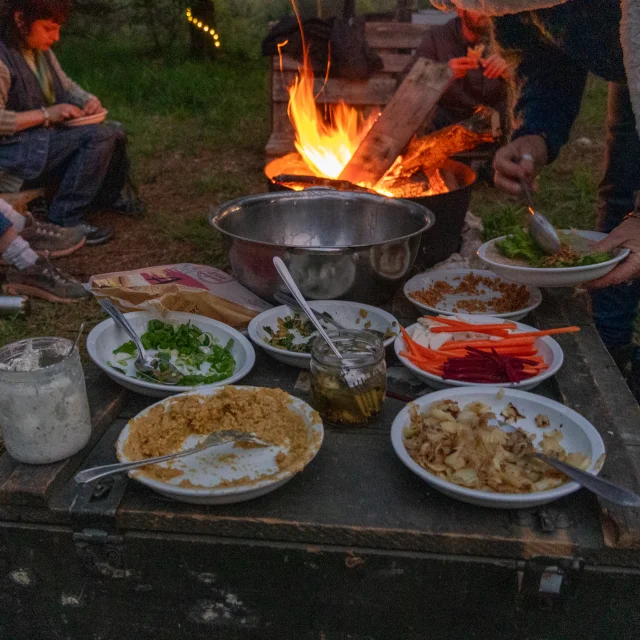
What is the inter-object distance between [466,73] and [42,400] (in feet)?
17.1

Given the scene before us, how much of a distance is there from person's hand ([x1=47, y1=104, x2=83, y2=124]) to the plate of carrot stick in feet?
12.6

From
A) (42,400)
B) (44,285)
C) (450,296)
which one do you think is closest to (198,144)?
(44,285)

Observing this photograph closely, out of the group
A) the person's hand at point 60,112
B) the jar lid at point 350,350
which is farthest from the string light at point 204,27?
the jar lid at point 350,350

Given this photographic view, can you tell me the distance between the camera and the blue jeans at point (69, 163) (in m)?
5.01

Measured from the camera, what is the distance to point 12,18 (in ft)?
15.9

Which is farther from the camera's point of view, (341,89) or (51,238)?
(341,89)

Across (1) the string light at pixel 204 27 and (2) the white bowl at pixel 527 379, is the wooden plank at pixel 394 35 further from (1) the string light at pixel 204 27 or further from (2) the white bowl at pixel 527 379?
(1) the string light at pixel 204 27

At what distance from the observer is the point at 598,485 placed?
1.52 m

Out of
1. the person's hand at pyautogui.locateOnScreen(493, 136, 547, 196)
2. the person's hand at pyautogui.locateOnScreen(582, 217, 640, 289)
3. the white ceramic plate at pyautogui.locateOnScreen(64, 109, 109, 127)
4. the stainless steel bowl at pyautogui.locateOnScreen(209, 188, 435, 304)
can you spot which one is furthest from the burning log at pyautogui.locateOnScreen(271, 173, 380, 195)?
the white ceramic plate at pyautogui.locateOnScreen(64, 109, 109, 127)

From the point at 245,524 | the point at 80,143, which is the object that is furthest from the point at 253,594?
the point at 80,143

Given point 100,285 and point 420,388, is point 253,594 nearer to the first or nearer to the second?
point 420,388

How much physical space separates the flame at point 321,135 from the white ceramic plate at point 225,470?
2.76 meters

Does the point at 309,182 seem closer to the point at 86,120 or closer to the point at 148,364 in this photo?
the point at 148,364

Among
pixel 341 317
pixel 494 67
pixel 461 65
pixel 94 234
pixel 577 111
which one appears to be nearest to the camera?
pixel 341 317
